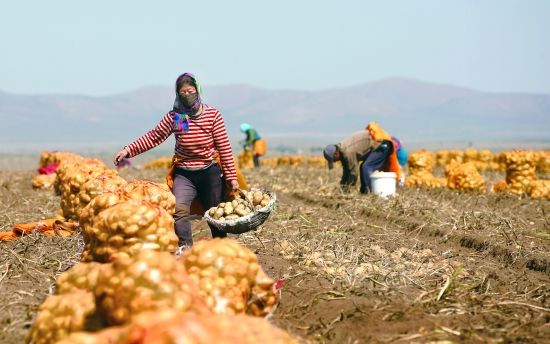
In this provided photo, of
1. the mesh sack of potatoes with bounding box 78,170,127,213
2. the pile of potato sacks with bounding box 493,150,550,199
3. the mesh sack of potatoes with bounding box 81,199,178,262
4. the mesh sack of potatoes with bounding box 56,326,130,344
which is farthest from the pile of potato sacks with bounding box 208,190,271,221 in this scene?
the pile of potato sacks with bounding box 493,150,550,199

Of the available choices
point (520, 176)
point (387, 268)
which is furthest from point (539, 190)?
point (387, 268)

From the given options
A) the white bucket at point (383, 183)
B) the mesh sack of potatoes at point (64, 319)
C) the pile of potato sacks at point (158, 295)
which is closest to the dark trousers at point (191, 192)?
the pile of potato sacks at point (158, 295)

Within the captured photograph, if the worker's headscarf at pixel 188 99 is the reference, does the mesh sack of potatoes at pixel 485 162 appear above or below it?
below

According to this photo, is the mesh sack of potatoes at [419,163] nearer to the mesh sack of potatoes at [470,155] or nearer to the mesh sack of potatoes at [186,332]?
the mesh sack of potatoes at [470,155]

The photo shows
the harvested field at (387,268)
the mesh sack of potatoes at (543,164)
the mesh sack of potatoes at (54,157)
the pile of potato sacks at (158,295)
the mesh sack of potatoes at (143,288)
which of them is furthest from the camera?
the mesh sack of potatoes at (543,164)

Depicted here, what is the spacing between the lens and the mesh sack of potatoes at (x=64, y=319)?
13.6 ft

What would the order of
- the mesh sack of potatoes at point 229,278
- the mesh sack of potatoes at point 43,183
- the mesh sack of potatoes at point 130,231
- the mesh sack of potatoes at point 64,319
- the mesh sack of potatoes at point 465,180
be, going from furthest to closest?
the mesh sack of potatoes at point 43,183, the mesh sack of potatoes at point 465,180, the mesh sack of potatoes at point 130,231, the mesh sack of potatoes at point 229,278, the mesh sack of potatoes at point 64,319

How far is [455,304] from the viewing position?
18.7 feet

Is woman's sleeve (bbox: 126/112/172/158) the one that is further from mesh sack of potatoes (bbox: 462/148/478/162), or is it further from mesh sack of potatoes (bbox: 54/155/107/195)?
mesh sack of potatoes (bbox: 462/148/478/162)

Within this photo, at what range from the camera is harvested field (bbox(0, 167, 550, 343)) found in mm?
5176

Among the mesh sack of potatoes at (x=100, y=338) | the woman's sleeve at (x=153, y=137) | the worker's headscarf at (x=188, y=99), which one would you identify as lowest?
the mesh sack of potatoes at (x=100, y=338)

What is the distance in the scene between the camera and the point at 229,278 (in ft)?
15.5

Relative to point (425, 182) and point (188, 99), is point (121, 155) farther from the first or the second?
point (425, 182)

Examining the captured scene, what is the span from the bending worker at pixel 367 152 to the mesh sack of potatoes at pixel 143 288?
9.73 m
